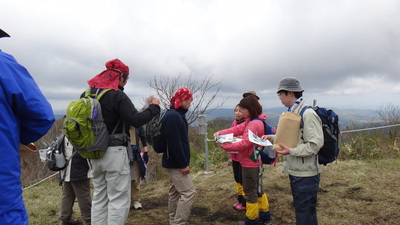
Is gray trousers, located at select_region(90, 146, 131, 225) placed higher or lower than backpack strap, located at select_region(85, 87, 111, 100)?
lower

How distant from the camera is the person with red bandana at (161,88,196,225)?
307 cm

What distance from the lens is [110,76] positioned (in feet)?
9.30

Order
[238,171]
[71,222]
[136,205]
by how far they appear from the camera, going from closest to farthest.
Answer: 1. [71,222]
2. [238,171]
3. [136,205]

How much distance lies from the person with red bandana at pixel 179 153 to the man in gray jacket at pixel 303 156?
1134 mm

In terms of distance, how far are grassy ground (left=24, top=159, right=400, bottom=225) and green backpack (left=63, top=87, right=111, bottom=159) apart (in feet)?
5.93

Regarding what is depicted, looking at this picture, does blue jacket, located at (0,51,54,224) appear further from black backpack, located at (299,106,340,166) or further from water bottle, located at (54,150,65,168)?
black backpack, located at (299,106,340,166)

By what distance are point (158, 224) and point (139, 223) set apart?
28 cm

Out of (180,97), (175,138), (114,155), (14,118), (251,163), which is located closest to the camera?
(14,118)

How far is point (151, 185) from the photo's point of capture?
6086mm

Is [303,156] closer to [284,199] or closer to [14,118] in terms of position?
[14,118]

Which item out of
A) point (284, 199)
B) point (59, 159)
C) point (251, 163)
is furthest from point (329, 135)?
point (59, 159)

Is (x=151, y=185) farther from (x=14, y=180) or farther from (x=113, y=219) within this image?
(x=14, y=180)

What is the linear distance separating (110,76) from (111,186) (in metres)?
1.13

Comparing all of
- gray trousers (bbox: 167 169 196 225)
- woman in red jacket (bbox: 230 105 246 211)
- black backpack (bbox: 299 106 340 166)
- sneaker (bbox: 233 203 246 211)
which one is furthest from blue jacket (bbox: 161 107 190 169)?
sneaker (bbox: 233 203 246 211)
